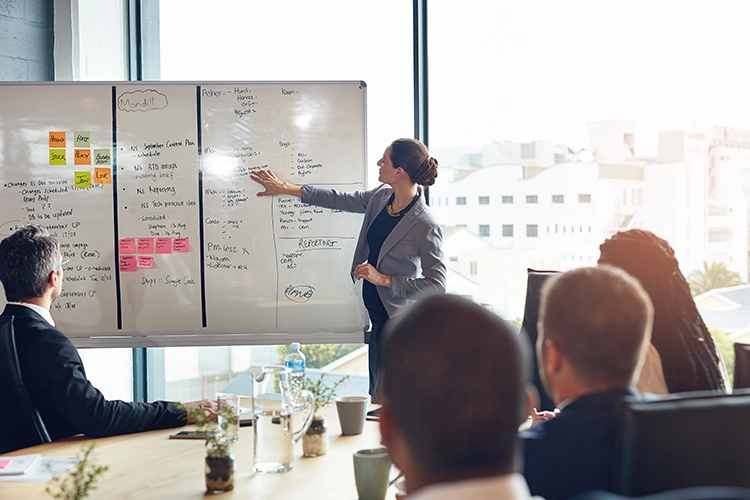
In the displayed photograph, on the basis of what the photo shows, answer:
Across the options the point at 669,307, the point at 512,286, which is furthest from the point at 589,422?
the point at 512,286

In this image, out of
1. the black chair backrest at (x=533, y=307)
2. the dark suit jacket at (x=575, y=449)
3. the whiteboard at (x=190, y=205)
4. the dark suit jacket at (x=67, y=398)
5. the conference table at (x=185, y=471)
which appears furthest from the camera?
the whiteboard at (x=190, y=205)

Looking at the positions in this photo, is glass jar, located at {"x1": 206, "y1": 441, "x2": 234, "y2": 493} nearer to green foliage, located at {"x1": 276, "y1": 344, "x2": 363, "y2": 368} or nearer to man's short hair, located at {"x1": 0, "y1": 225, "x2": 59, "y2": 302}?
man's short hair, located at {"x1": 0, "y1": 225, "x2": 59, "y2": 302}

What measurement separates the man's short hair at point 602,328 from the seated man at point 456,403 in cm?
44

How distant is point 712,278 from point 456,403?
2790 millimetres

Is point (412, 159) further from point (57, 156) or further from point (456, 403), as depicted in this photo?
point (456, 403)

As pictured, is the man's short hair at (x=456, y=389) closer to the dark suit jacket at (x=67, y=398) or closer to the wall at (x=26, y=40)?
the dark suit jacket at (x=67, y=398)

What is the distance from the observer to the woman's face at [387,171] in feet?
10.3

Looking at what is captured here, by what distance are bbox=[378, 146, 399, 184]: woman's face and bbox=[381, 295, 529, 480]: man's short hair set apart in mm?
2396

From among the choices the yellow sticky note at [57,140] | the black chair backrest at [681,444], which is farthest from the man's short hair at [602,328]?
the yellow sticky note at [57,140]

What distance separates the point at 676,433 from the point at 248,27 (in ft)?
10.9

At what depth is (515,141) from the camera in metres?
3.46

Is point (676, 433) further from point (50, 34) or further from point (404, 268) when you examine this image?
point (50, 34)

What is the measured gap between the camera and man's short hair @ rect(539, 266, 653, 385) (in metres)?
1.17

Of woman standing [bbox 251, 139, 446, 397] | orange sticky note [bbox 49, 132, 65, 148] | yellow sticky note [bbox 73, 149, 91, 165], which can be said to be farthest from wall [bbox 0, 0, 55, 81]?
woman standing [bbox 251, 139, 446, 397]
